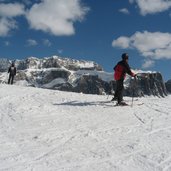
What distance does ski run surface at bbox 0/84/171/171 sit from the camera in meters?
9.22

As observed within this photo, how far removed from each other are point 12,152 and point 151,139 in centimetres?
414

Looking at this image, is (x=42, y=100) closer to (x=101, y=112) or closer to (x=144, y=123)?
(x=101, y=112)

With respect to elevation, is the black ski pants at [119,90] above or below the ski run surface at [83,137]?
above

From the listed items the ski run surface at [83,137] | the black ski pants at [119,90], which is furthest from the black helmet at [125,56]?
the ski run surface at [83,137]

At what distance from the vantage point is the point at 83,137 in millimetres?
11688

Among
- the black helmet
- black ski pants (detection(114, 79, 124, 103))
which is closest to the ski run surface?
black ski pants (detection(114, 79, 124, 103))

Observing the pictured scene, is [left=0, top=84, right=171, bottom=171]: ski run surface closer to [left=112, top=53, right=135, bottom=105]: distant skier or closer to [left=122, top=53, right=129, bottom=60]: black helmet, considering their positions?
[left=112, top=53, right=135, bottom=105]: distant skier

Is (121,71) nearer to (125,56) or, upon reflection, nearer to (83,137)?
(125,56)

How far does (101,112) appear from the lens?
16.7 m

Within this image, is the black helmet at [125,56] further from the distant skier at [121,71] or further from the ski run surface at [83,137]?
the ski run surface at [83,137]

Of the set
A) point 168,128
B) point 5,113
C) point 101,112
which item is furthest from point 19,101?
point 168,128

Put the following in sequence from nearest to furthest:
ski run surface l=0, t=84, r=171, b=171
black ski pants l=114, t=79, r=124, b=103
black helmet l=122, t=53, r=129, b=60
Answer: ski run surface l=0, t=84, r=171, b=171 → black helmet l=122, t=53, r=129, b=60 → black ski pants l=114, t=79, r=124, b=103

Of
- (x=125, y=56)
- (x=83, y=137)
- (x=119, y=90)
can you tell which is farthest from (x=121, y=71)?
(x=83, y=137)

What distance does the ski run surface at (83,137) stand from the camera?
922 centimetres
